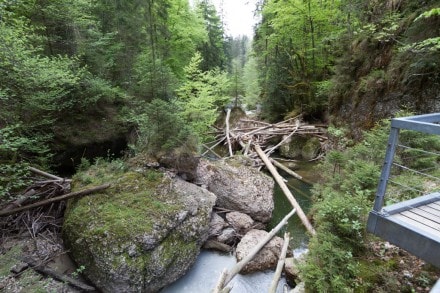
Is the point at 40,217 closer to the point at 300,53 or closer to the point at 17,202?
the point at 17,202

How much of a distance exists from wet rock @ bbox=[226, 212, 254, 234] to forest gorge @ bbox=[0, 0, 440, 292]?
1.86 m

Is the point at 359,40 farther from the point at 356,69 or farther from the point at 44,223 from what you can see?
the point at 44,223

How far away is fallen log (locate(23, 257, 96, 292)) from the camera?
5.45 meters

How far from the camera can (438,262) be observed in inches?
103

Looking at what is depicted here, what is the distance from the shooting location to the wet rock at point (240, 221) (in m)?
7.90

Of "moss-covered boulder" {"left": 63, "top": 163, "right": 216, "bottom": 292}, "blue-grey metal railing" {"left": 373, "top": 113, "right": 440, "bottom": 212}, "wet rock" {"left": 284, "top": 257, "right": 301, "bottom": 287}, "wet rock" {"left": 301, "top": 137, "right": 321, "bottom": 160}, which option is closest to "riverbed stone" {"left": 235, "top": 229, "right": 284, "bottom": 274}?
"wet rock" {"left": 284, "top": 257, "right": 301, "bottom": 287}

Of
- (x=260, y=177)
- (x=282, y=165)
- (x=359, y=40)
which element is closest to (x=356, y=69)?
(x=359, y=40)

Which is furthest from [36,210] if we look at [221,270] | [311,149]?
[311,149]

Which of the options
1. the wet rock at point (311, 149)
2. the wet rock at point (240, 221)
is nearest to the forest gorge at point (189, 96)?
the wet rock at point (311, 149)

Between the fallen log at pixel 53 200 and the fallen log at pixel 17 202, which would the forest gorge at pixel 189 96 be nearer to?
the fallen log at pixel 17 202

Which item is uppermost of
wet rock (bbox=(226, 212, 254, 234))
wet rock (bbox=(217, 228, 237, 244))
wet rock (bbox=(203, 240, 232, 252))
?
wet rock (bbox=(226, 212, 254, 234))

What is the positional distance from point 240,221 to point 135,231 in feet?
10.9

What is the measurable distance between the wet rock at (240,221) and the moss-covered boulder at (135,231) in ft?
3.40

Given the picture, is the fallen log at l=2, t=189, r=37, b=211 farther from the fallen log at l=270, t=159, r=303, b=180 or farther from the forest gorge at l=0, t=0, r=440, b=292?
the fallen log at l=270, t=159, r=303, b=180
